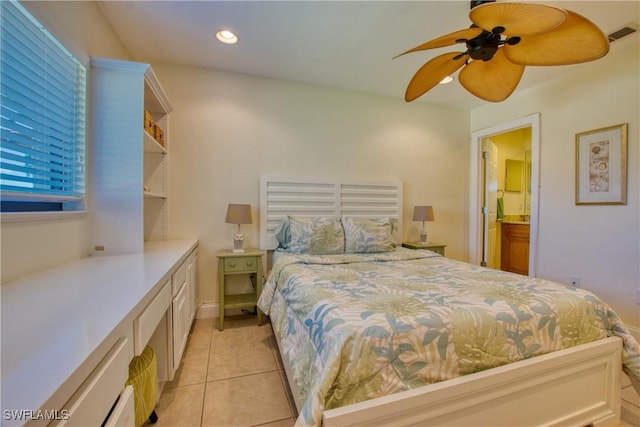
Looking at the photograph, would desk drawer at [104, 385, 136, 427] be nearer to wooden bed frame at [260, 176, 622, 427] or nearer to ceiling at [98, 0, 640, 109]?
wooden bed frame at [260, 176, 622, 427]

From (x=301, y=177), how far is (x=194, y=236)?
4.24 ft

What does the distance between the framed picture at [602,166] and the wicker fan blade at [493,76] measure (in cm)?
143

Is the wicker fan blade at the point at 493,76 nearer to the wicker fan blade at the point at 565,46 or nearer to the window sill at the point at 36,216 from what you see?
the wicker fan blade at the point at 565,46

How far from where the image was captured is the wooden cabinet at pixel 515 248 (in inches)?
155

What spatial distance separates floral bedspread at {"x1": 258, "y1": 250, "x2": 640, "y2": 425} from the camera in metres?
1.03

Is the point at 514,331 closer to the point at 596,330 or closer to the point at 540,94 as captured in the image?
the point at 596,330

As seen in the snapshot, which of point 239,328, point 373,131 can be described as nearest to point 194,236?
point 239,328

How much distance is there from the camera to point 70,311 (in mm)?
825

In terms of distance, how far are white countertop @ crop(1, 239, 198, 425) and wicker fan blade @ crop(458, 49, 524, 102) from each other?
2195 millimetres

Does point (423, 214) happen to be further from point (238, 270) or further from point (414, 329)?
point (414, 329)

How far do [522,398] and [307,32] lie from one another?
2744mm

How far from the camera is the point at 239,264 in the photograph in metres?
2.56

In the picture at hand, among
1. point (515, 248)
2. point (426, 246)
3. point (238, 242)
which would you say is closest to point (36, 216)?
point (238, 242)

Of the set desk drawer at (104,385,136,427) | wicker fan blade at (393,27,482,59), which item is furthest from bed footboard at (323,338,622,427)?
wicker fan blade at (393,27,482,59)
